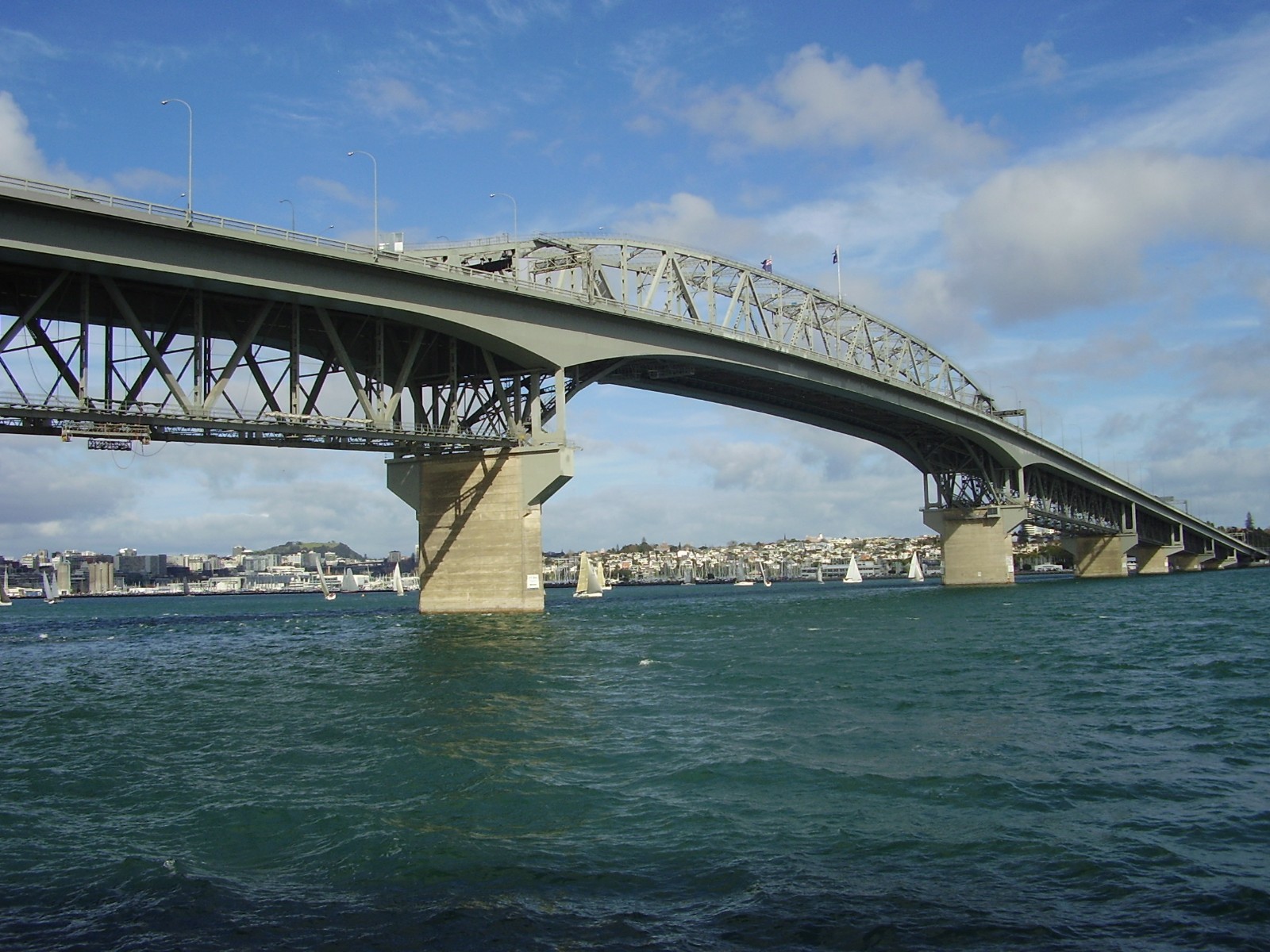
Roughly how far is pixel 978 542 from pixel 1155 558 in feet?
160

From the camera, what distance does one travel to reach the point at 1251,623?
1671 inches

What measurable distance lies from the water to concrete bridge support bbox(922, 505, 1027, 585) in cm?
7921

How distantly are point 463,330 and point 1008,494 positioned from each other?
7196 cm

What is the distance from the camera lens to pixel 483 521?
57.0m

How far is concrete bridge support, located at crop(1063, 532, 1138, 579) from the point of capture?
130000 millimetres

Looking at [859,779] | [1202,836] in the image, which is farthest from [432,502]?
[1202,836]

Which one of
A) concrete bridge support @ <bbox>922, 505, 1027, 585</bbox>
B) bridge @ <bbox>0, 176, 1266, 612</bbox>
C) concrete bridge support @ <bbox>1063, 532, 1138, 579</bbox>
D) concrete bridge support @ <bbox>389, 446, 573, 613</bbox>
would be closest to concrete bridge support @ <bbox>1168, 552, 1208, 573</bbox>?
concrete bridge support @ <bbox>1063, 532, 1138, 579</bbox>

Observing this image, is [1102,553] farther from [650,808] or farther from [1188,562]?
[650,808]

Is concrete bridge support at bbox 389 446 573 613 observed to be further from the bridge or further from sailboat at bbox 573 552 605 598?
sailboat at bbox 573 552 605 598

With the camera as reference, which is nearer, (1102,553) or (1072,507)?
(1072,507)

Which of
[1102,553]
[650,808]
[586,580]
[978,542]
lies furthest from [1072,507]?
[650,808]

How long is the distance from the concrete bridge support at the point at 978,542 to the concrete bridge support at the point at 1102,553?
87.6 ft

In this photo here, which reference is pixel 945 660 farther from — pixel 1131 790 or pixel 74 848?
pixel 74 848

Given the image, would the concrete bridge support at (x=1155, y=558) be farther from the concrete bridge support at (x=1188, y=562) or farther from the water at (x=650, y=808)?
the water at (x=650, y=808)
